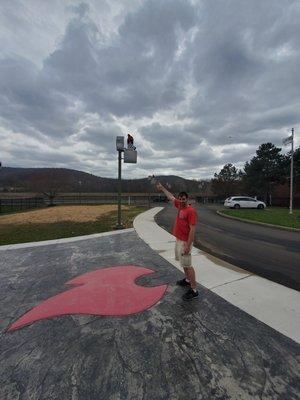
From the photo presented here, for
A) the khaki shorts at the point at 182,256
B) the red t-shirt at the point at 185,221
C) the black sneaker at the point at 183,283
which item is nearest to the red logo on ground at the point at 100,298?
the black sneaker at the point at 183,283

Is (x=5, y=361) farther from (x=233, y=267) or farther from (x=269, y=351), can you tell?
(x=233, y=267)

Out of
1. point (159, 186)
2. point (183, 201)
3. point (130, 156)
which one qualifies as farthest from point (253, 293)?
point (130, 156)

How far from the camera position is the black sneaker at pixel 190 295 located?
158 inches

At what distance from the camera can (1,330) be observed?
3.18m

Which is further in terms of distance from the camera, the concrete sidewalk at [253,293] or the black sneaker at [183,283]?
the black sneaker at [183,283]

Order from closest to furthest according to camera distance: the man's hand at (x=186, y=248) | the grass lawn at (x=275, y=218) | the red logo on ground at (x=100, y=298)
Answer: the red logo on ground at (x=100, y=298) → the man's hand at (x=186, y=248) → the grass lawn at (x=275, y=218)

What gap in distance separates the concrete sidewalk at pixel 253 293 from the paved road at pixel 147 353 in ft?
0.64

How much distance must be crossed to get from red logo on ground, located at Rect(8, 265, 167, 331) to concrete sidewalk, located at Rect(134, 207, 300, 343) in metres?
Answer: 1.07

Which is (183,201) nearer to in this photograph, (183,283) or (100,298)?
(183,283)

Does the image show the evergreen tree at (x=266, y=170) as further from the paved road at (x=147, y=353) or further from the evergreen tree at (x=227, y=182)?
the paved road at (x=147, y=353)

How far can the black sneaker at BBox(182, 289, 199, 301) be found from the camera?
13.2 ft

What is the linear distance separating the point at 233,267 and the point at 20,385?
466cm

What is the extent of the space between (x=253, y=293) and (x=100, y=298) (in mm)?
2531

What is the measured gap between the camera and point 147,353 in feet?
8.84
